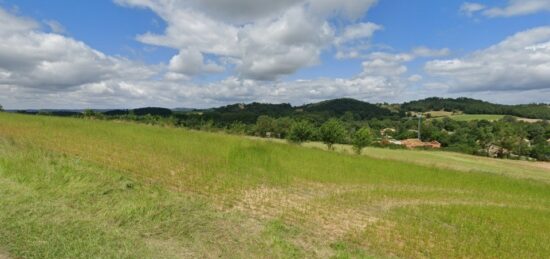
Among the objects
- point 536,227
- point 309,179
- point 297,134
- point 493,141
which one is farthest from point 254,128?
point 536,227

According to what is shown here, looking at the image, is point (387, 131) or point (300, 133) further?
point (387, 131)

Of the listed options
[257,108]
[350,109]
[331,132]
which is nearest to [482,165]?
[331,132]

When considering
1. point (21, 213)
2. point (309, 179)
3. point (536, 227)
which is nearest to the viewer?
point (21, 213)

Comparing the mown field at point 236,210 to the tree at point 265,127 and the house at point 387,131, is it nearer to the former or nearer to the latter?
the tree at point 265,127

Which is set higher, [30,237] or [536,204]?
[30,237]

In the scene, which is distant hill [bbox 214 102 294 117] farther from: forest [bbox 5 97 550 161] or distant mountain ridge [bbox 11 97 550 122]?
forest [bbox 5 97 550 161]

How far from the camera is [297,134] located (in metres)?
60.8

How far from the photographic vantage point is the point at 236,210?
907 centimetres

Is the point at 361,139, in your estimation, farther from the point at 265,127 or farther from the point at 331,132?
the point at 265,127

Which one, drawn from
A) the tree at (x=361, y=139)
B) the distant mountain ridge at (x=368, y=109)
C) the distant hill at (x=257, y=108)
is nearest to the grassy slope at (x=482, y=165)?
the tree at (x=361, y=139)

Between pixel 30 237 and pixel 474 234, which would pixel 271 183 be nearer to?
pixel 474 234

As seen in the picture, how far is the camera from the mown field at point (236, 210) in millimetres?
6113

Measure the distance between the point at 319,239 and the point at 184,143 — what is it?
667 inches

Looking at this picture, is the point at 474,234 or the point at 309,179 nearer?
the point at 474,234
